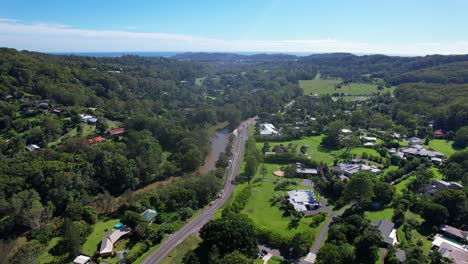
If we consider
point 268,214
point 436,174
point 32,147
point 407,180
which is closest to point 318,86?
point 436,174

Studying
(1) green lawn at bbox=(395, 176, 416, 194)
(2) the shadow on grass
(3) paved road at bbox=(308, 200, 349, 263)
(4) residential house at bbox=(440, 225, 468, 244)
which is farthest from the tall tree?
(1) green lawn at bbox=(395, 176, 416, 194)

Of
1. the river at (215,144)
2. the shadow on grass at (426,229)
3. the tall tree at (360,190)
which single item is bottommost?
the river at (215,144)

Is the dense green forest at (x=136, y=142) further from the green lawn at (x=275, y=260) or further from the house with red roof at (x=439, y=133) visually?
the green lawn at (x=275, y=260)

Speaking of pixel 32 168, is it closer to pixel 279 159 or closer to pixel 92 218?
pixel 92 218

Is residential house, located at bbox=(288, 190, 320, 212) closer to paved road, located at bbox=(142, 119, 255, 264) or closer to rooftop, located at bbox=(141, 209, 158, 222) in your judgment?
paved road, located at bbox=(142, 119, 255, 264)

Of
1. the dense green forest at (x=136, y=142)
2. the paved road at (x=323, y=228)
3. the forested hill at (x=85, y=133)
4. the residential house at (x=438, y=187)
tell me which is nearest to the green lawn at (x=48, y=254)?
the dense green forest at (x=136, y=142)
